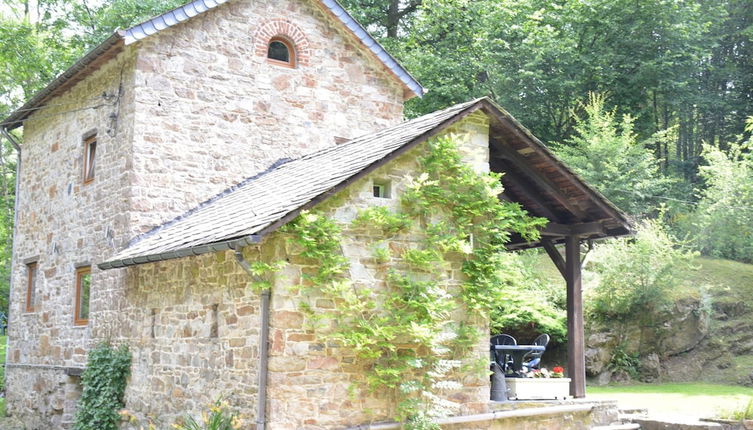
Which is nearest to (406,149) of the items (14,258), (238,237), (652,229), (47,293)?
(238,237)

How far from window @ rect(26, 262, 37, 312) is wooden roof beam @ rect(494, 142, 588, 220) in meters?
9.95

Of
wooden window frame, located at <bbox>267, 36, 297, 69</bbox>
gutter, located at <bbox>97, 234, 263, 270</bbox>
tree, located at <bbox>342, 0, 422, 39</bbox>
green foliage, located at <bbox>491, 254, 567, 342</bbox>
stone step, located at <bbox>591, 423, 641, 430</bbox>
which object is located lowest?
stone step, located at <bbox>591, 423, 641, 430</bbox>

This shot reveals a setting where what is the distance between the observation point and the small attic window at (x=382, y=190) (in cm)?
898

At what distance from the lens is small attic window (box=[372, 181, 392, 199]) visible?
29.5 feet

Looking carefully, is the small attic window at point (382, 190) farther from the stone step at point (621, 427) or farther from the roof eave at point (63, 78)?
the roof eave at point (63, 78)

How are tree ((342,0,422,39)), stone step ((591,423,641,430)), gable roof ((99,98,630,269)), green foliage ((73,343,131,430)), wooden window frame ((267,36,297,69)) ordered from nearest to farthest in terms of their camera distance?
gable roof ((99,98,630,269)) → stone step ((591,423,641,430)) → green foliage ((73,343,131,430)) → wooden window frame ((267,36,297,69)) → tree ((342,0,422,39))

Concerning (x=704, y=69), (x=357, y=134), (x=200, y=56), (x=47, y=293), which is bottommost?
(x=47, y=293)

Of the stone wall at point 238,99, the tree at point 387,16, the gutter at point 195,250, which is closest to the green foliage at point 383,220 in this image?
the gutter at point 195,250

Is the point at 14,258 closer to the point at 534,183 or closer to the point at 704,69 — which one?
the point at 534,183

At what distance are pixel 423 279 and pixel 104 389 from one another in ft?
18.3

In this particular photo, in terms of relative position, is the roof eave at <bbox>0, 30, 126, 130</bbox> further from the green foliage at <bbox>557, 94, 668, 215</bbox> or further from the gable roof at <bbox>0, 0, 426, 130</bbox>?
the green foliage at <bbox>557, 94, 668, 215</bbox>

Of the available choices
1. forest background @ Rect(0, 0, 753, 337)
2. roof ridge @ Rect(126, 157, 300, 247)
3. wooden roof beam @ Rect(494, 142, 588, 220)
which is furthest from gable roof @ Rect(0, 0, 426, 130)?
forest background @ Rect(0, 0, 753, 337)

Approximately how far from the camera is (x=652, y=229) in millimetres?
19594

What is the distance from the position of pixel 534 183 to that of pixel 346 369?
3.89 metres
